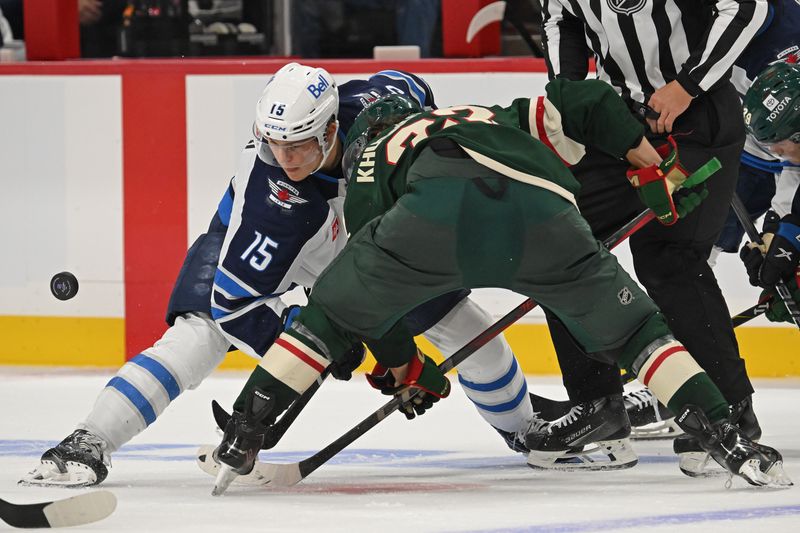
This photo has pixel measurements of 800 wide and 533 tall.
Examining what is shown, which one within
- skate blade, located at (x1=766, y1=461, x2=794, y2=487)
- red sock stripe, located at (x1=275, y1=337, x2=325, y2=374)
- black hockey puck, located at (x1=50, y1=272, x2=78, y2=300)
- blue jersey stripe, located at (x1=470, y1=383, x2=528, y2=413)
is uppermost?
red sock stripe, located at (x1=275, y1=337, x2=325, y2=374)

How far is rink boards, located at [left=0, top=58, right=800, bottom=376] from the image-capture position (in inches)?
184

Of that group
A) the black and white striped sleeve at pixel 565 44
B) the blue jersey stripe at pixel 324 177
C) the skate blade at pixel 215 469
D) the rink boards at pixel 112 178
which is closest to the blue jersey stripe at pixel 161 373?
the skate blade at pixel 215 469

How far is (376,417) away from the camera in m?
2.90

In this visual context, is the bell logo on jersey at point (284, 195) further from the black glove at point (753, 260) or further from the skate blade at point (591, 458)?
the black glove at point (753, 260)

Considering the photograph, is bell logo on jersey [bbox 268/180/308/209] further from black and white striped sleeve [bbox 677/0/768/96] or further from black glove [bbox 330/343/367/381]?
black and white striped sleeve [bbox 677/0/768/96]

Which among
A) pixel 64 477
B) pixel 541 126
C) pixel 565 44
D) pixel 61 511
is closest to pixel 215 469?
pixel 64 477

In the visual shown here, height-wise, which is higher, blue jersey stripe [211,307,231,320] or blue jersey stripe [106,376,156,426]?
blue jersey stripe [211,307,231,320]

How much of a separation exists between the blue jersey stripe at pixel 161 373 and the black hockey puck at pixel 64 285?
182 cm

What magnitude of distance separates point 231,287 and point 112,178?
1.87 m

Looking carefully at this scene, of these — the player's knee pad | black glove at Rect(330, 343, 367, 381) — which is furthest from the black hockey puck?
black glove at Rect(330, 343, 367, 381)

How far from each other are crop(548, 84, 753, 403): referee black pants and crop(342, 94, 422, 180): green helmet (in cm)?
50

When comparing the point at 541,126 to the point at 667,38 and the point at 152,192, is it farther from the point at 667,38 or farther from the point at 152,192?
the point at 152,192

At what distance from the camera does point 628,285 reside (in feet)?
8.51

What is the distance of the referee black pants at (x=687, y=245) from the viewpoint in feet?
9.95
